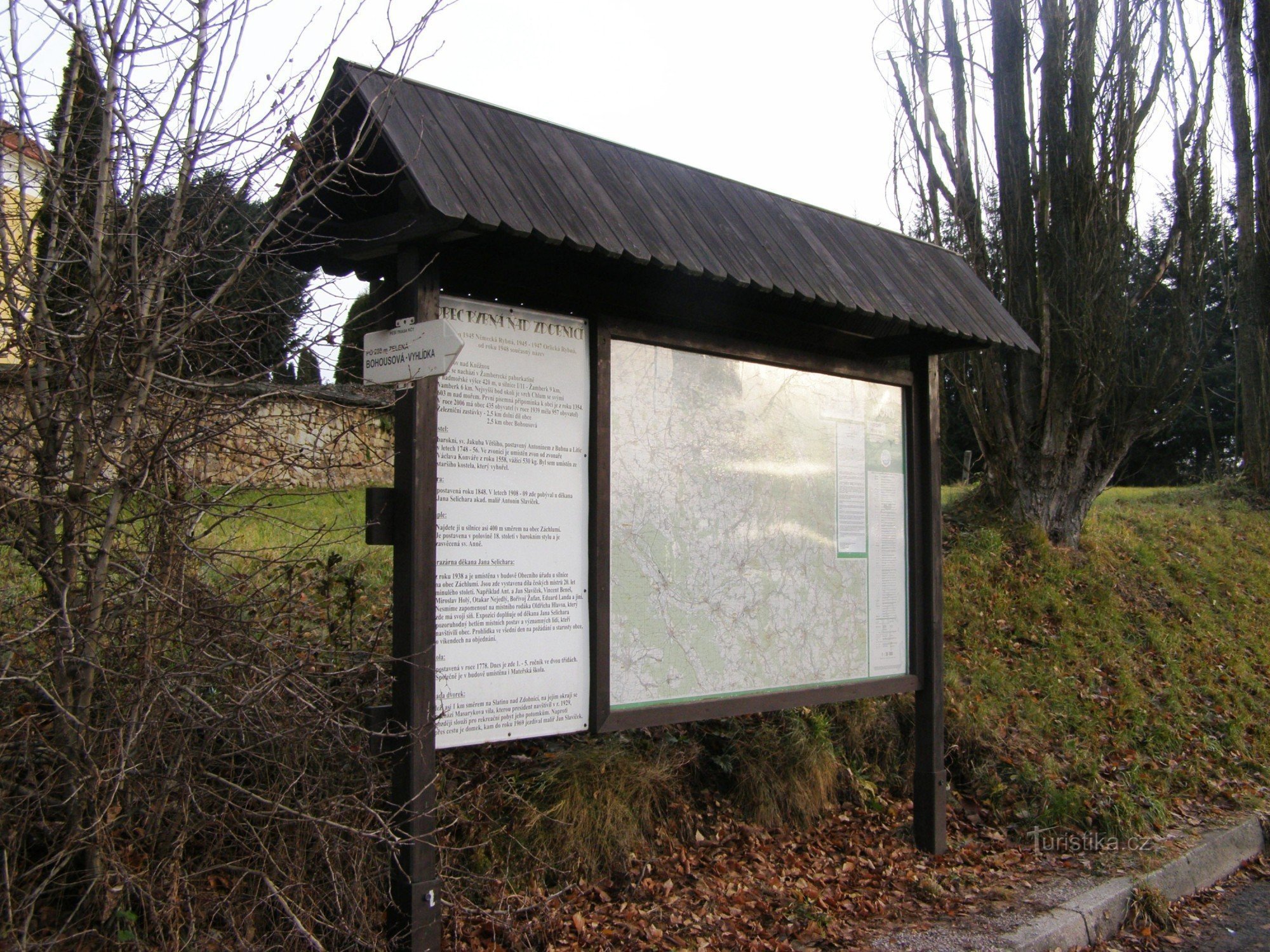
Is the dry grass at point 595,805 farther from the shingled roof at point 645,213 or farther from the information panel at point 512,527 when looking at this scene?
the shingled roof at point 645,213

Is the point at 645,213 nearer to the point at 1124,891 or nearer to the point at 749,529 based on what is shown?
the point at 749,529

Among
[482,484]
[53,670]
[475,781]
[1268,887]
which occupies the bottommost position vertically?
[1268,887]

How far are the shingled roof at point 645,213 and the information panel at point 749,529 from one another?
547 millimetres

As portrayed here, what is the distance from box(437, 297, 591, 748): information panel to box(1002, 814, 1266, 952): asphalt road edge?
8.11ft

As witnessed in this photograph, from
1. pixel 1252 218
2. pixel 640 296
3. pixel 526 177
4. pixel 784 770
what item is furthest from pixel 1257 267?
pixel 526 177

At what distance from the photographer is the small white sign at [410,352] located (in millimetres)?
3535

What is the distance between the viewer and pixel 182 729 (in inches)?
126

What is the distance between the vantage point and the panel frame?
169 inches

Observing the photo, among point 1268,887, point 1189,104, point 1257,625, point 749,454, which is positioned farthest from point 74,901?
point 1189,104

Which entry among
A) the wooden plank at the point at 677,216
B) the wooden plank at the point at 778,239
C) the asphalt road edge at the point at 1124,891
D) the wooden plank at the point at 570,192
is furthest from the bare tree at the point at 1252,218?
the wooden plank at the point at 570,192

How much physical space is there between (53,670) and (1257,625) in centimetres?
1084

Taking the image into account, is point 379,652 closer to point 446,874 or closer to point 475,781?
point 475,781

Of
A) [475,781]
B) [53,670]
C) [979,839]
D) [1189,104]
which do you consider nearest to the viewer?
[53,670]

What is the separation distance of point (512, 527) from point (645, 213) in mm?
1459
